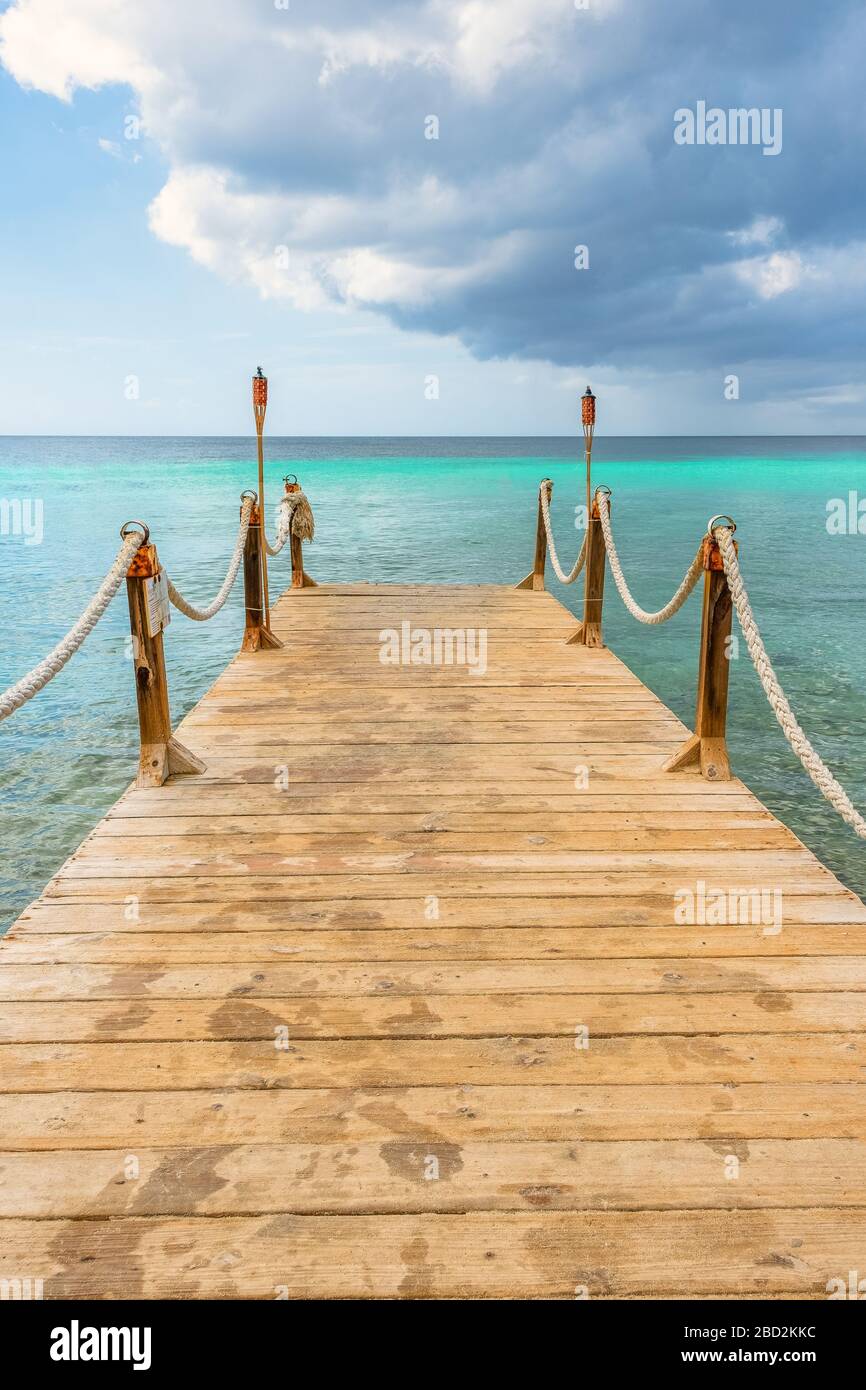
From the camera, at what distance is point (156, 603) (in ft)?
15.3

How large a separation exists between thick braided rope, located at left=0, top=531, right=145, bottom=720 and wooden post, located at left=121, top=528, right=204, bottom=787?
0.06 meters

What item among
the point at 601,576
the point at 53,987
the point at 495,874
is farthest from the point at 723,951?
the point at 601,576

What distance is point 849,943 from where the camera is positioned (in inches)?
124

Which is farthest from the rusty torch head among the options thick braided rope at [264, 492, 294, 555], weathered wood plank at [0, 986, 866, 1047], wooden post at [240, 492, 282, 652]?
weathered wood plank at [0, 986, 866, 1047]

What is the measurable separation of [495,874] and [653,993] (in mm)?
950

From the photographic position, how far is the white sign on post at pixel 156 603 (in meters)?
4.54

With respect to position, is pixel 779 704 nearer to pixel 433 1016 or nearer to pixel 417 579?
pixel 433 1016

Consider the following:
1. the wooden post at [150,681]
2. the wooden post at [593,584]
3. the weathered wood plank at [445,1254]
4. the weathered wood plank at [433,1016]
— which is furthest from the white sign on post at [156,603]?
the wooden post at [593,584]

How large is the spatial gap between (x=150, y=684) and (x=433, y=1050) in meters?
2.73

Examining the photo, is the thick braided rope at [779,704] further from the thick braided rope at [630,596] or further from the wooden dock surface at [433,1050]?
the wooden dock surface at [433,1050]

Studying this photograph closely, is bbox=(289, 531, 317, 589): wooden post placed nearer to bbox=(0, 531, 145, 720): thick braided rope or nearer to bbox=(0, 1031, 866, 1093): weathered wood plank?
bbox=(0, 531, 145, 720): thick braided rope

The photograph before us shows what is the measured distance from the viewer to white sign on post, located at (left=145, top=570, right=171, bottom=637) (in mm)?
4543

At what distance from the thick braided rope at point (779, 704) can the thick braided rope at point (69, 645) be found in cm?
289

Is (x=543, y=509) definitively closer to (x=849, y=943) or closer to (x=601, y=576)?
(x=601, y=576)
